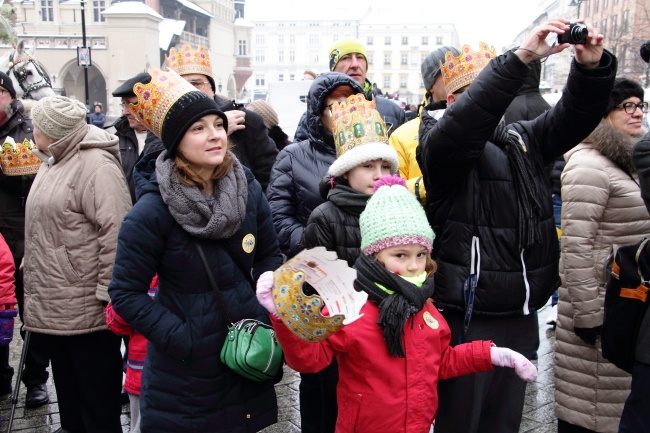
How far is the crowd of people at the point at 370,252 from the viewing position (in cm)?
262

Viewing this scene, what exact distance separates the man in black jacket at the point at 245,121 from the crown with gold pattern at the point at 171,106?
1689 millimetres

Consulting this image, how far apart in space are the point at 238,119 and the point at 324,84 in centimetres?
71

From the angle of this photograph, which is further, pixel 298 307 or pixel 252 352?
pixel 252 352

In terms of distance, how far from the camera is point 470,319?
2.88 m

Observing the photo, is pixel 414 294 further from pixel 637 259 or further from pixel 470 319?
pixel 637 259

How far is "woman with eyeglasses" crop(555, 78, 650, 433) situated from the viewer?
345 cm

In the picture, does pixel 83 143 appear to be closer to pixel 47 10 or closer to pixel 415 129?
pixel 415 129

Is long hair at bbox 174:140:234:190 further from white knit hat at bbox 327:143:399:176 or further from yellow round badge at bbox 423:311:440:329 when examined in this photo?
yellow round badge at bbox 423:311:440:329

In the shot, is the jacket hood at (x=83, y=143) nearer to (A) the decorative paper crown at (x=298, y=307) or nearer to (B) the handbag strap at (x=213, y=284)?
(B) the handbag strap at (x=213, y=284)

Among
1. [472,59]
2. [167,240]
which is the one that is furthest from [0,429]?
[472,59]

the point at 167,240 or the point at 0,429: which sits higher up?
the point at 167,240

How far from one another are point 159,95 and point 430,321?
154 centimetres

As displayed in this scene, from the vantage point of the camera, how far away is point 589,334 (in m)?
3.46

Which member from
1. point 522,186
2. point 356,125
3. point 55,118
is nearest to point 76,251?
point 55,118
